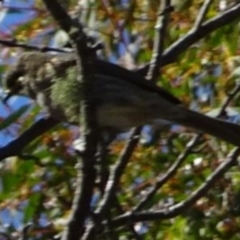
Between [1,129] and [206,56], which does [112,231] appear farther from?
[206,56]

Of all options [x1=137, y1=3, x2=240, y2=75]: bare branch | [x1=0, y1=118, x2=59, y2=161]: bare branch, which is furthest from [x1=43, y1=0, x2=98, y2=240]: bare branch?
[x1=137, y1=3, x2=240, y2=75]: bare branch

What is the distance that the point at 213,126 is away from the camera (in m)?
5.08

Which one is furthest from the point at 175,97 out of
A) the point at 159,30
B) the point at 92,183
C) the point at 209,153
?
the point at 92,183

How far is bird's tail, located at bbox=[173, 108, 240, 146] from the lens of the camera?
A: 16.1ft

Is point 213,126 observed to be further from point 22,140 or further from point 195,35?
point 22,140

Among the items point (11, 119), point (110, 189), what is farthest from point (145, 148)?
point (110, 189)

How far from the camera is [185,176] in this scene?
17.4 feet

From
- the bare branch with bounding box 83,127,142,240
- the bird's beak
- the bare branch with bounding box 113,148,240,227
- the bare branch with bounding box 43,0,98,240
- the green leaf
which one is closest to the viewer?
the bare branch with bounding box 43,0,98,240

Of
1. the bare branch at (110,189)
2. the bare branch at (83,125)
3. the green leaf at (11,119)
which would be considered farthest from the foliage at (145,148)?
the bare branch at (83,125)

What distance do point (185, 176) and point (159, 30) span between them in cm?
132

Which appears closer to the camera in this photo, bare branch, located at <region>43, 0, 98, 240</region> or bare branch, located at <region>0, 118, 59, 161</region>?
bare branch, located at <region>43, 0, 98, 240</region>

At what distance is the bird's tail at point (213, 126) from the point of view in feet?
16.1

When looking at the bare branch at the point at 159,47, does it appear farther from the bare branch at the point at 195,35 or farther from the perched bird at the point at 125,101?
the perched bird at the point at 125,101

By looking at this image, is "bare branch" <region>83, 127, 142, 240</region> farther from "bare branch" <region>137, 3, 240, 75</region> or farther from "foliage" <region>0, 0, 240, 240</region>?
"foliage" <region>0, 0, 240, 240</region>
